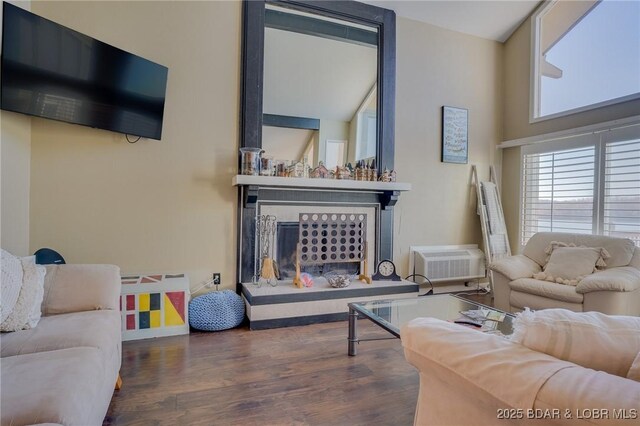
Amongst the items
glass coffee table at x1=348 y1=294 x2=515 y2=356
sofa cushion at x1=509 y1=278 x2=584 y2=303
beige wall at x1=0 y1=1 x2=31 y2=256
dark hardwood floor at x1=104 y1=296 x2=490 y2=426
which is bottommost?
dark hardwood floor at x1=104 y1=296 x2=490 y2=426

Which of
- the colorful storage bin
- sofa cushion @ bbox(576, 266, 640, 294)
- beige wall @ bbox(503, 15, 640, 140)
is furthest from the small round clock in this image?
beige wall @ bbox(503, 15, 640, 140)

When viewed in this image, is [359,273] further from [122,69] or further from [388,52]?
[122,69]

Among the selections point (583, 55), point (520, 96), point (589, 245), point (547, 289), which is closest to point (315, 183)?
point (547, 289)

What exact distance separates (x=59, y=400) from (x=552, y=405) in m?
1.33

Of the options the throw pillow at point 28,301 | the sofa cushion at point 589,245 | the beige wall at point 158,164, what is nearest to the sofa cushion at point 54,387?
the throw pillow at point 28,301

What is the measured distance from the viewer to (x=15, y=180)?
101 inches

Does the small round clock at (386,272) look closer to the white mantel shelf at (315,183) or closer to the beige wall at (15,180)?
the white mantel shelf at (315,183)

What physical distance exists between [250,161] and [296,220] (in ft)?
2.52

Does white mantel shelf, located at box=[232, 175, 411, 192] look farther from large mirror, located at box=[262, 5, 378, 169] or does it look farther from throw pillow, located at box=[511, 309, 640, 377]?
throw pillow, located at box=[511, 309, 640, 377]

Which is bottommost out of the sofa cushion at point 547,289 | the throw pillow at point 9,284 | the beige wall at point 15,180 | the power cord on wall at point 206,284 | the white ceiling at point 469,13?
the power cord on wall at point 206,284

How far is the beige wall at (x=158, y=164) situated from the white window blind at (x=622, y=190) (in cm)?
374

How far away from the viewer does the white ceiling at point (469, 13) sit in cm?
404

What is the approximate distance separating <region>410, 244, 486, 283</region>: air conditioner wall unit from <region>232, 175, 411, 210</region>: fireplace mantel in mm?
767

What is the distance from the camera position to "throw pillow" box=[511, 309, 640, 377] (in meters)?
0.85
